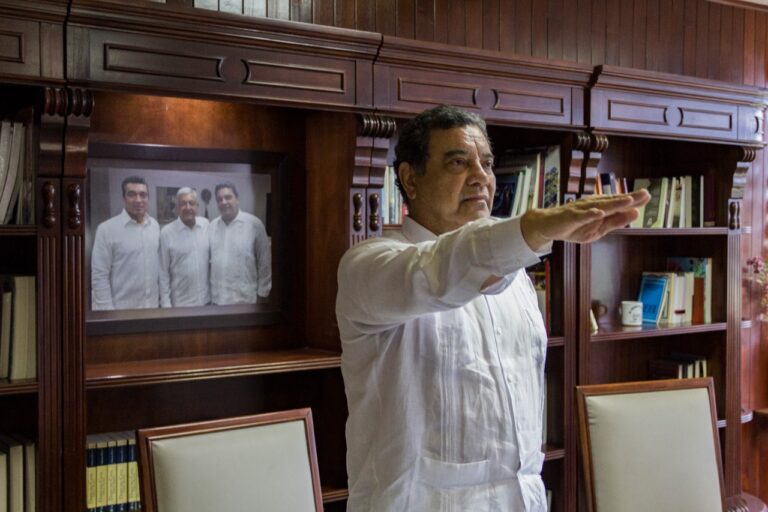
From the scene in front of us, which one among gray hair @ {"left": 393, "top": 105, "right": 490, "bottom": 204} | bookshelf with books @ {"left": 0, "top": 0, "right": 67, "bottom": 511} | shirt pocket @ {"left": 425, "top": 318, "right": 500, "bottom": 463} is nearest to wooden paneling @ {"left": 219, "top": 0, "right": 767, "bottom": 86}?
bookshelf with books @ {"left": 0, "top": 0, "right": 67, "bottom": 511}

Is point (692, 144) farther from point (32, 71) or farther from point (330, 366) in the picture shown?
point (32, 71)

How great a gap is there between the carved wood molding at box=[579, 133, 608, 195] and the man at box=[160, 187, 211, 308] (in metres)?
1.37

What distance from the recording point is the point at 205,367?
7.97 ft

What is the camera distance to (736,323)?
141 inches

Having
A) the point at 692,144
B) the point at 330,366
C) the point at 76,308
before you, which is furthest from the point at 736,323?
the point at 76,308

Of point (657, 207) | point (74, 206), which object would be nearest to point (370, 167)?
point (74, 206)

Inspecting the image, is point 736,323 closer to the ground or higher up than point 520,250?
closer to the ground

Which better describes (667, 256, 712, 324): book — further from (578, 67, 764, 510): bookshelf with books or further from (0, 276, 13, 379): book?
(0, 276, 13, 379): book

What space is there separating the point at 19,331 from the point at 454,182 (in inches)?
49.5

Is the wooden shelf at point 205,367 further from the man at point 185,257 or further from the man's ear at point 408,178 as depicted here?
the man's ear at point 408,178

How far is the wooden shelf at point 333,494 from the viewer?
260 cm

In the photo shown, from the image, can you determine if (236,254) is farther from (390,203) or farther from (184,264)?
(390,203)

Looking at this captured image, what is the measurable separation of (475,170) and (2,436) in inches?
60.3

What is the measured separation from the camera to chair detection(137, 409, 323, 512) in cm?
167
